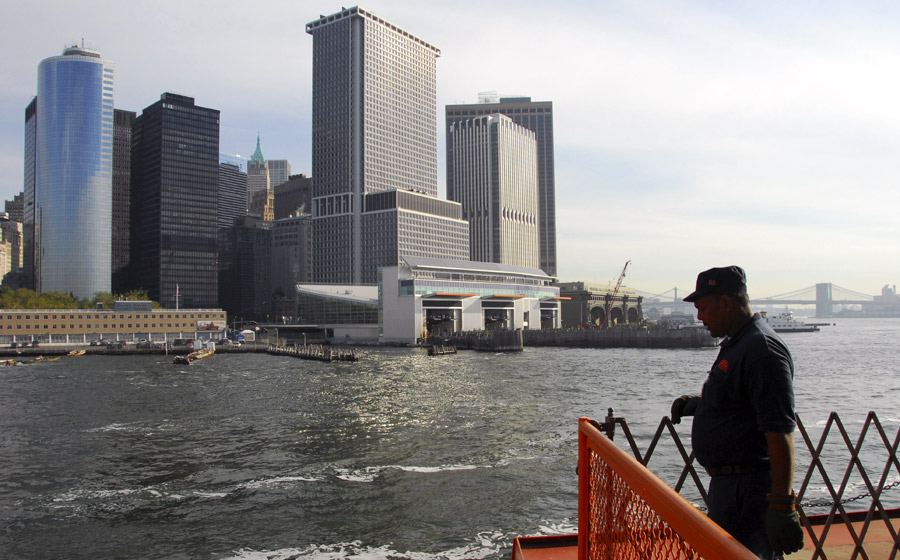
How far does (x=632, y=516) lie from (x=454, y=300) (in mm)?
124710

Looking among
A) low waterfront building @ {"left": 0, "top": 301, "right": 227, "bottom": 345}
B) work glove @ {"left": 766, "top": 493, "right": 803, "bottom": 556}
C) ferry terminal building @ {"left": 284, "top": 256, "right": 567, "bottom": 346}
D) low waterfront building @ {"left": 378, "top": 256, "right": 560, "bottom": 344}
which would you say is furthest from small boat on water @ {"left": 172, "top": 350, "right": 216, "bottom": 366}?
work glove @ {"left": 766, "top": 493, "right": 803, "bottom": 556}

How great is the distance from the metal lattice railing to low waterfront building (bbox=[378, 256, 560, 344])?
327 ft

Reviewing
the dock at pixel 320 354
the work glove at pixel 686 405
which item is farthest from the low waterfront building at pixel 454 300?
the work glove at pixel 686 405

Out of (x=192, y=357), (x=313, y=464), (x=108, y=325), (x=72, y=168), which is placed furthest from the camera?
(x=72, y=168)

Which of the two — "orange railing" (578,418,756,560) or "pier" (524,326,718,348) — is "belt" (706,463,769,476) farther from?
"pier" (524,326,718,348)

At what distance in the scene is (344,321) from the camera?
454 feet

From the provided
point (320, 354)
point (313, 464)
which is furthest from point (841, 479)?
point (320, 354)

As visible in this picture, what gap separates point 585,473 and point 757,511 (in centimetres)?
131

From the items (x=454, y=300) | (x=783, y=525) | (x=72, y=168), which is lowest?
(x=783, y=525)

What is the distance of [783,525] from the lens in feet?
13.5

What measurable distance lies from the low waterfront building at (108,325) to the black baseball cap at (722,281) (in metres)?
130

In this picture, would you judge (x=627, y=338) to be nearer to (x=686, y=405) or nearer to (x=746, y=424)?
(x=686, y=405)

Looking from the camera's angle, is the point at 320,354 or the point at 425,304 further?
the point at 425,304

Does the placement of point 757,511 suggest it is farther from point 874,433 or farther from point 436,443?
point 874,433
